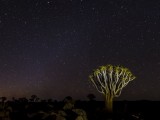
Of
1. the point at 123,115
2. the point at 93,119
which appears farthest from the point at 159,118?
the point at 93,119

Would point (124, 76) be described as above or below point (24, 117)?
above

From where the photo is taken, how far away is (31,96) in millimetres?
43188

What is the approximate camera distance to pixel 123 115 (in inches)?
885

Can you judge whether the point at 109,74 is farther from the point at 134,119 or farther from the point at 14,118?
the point at 14,118

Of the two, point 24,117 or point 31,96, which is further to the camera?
point 31,96

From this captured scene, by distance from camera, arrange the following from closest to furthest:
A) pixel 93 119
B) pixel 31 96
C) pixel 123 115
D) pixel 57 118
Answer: pixel 57 118 → pixel 93 119 → pixel 123 115 → pixel 31 96

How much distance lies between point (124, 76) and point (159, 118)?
5.64m

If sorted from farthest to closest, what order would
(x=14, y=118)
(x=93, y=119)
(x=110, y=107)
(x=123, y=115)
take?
1. (x=110, y=107)
2. (x=123, y=115)
3. (x=93, y=119)
4. (x=14, y=118)

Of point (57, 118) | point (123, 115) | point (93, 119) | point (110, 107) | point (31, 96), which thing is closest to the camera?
point (57, 118)

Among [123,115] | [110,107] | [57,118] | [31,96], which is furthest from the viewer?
[31,96]

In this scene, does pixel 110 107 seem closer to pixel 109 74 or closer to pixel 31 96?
pixel 109 74

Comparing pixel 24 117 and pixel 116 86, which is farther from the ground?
pixel 116 86

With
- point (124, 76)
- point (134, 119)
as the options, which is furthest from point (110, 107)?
point (134, 119)

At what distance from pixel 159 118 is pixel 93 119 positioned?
661 cm
